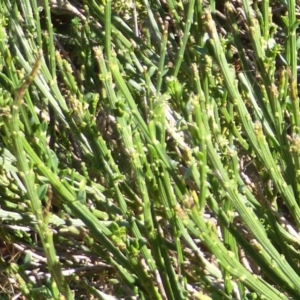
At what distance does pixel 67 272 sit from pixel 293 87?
96cm

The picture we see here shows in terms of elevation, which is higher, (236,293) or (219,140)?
(219,140)

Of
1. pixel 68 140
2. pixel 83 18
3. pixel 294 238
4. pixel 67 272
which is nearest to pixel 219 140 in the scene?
pixel 294 238

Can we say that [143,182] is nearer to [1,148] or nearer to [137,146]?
[137,146]

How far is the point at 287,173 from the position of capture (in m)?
1.81

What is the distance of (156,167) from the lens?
5.42 ft

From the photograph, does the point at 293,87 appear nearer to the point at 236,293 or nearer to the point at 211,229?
the point at 211,229

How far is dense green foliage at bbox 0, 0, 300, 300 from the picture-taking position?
1507 mm

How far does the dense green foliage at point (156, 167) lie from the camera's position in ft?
4.94

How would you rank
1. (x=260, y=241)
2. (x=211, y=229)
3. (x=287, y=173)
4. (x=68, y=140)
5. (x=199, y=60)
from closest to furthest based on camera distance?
(x=211, y=229), (x=260, y=241), (x=287, y=173), (x=199, y=60), (x=68, y=140)

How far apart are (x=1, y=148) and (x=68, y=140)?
60cm

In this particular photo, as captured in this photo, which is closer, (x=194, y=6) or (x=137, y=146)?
(x=137, y=146)

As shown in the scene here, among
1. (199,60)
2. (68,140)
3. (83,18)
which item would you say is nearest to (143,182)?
(199,60)

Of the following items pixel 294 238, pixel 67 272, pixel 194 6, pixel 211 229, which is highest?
pixel 194 6

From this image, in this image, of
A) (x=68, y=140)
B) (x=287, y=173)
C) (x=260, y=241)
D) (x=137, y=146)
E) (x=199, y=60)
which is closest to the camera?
(x=260, y=241)
